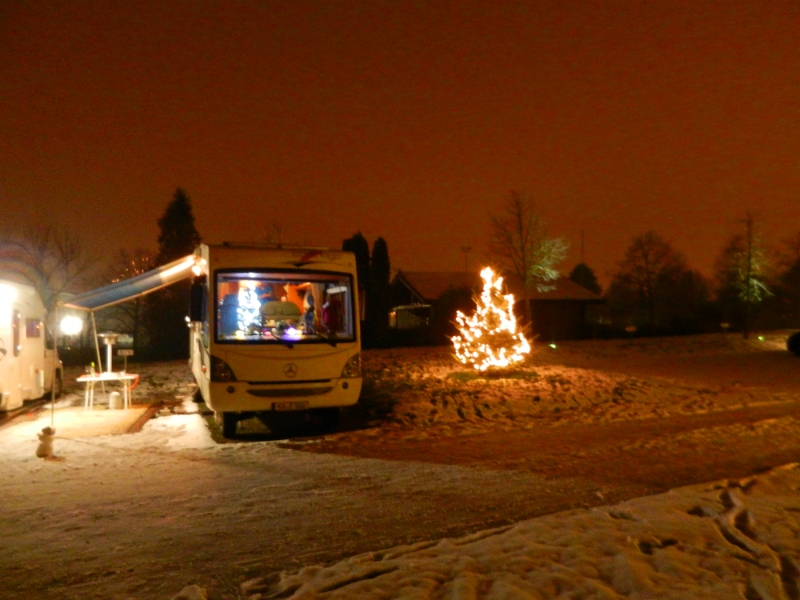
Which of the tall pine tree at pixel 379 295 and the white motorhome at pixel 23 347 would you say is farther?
the tall pine tree at pixel 379 295

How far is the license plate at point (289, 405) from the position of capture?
1095 cm

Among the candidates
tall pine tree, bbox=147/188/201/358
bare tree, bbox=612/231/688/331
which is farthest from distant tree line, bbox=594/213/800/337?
tall pine tree, bbox=147/188/201/358

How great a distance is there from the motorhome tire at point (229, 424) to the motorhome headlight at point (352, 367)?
1.84 metres

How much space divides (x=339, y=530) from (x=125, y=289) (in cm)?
837

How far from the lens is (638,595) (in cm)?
461

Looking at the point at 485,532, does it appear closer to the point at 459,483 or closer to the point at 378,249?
the point at 459,483

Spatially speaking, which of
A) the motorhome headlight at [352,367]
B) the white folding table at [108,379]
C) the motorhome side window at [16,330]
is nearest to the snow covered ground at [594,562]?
the motorhome headlight at [352,367]

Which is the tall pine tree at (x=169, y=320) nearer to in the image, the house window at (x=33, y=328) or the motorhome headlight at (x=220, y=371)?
the house window at (x=33, y=328)

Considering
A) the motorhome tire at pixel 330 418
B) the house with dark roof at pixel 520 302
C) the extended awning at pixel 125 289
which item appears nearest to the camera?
the motorhome tire at pixel 330 418

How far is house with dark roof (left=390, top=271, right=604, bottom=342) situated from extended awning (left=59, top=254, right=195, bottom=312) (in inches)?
1252

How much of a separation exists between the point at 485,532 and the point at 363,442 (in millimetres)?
4870

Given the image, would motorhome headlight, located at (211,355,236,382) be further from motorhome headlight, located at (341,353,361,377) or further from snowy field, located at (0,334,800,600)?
motorhome headlight, located at (341,353,361,377)

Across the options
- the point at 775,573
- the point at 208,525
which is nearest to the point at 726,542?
the point at 775,573

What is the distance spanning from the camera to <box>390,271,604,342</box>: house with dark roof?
4569 cm
